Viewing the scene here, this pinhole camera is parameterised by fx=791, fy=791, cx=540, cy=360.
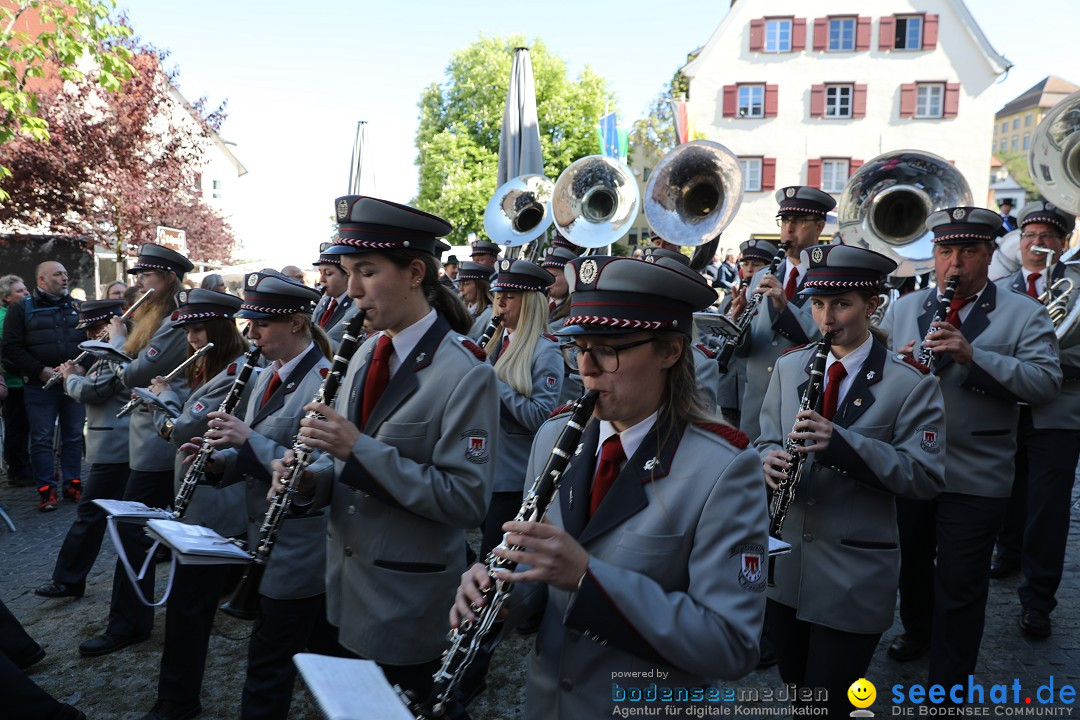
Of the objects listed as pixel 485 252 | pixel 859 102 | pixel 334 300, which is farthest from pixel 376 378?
pixel 859 102

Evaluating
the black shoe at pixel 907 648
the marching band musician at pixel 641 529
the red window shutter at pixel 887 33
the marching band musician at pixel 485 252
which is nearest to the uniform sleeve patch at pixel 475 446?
the marching band musician at pixel 641 529

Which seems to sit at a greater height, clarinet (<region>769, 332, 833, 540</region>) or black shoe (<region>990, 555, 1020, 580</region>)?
clarinet (<region>769, 332, 833, 540</region>)

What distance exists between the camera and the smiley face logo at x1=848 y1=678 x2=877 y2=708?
11.0 feet

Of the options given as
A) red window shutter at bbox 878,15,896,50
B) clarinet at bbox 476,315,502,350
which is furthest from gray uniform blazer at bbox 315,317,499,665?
red window shutter at bbox 878,15,896,50

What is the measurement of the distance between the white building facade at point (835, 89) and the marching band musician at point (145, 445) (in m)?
30.8

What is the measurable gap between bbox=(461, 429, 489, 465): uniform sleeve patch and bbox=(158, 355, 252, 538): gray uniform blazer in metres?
1.78

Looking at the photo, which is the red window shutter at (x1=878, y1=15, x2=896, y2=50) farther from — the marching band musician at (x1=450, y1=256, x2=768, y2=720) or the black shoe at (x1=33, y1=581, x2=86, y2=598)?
the marching band musician at (x1=450, y1=256, x2=768, y2=720)

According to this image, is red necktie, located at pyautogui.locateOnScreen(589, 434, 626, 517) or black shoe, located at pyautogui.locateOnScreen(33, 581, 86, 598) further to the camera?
black shoe, located at pyautogui.locateOnScreen(33, 581, 86, 598)

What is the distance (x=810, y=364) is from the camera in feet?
12.1

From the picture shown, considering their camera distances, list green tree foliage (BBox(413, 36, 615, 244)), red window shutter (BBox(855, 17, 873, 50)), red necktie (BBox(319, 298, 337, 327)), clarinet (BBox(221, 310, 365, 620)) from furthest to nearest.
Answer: green tree foliage (BBox(413, 36, 615, 244)), red window shutter (BBox(855, 17, 873, 50)), red necktie (BBox(319, 298, 337, 327)), clarinet (BBox(221, 310, 365, 620))

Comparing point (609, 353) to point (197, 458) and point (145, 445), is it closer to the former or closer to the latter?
point (197, 458)

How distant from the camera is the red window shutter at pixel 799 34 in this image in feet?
113

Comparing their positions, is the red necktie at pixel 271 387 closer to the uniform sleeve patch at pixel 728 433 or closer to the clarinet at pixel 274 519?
the clarinet at pixel 274 519

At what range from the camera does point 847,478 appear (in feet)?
11.6
